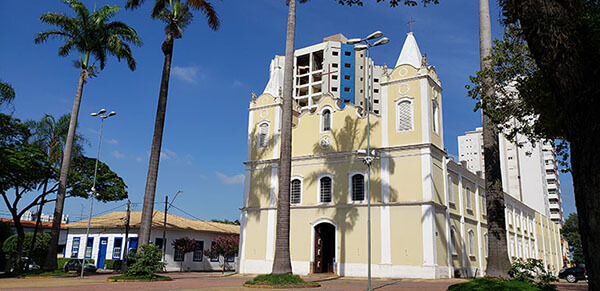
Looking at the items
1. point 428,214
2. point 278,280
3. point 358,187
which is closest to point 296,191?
point 358,187

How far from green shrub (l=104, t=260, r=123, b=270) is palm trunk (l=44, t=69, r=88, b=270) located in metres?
12.1

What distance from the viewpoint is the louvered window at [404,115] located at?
83.1ft

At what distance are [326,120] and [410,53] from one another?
648 cm

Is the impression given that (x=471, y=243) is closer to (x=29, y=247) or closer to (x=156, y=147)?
(x=156, y=147)

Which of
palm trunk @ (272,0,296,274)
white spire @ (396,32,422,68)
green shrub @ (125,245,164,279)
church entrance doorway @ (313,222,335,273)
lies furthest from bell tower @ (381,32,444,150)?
green shrub @ (125,245,164,279)

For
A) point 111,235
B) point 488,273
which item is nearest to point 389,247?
point 488,273

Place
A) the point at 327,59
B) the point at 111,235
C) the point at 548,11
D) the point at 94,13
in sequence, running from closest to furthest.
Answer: the point at 548,11
the point at 94,13
the point at 111,235
the point at 327,59

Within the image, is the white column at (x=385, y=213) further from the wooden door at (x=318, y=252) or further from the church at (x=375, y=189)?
the wooden door at (x=318, y=252)

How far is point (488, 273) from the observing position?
1495cm

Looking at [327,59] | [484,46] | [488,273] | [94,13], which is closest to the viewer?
[488,273]

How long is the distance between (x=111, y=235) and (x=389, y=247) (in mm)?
25673

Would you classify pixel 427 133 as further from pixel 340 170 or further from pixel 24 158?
pixel 24 158

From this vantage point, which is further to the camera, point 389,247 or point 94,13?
point 94,13

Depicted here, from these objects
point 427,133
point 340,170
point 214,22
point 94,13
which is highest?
point 94,13
